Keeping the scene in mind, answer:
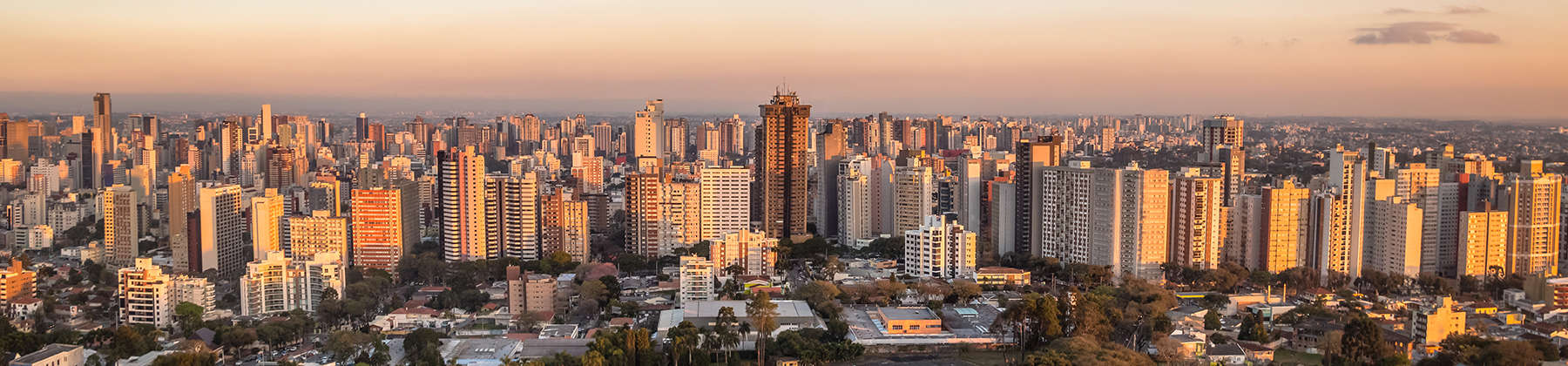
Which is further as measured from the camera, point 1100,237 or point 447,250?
point 447,250

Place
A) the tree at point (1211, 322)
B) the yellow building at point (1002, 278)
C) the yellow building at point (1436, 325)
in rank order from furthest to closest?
the yellow building at point (1002, 278), the tree at point (1211, 322), the yellow building at point (1436, 325)

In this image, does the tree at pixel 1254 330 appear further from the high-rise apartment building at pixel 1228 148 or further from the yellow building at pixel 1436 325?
the high-rise apartment building at pixel 1228 148

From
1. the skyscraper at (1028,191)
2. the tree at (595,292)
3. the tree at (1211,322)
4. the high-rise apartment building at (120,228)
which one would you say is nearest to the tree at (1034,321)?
the tree at (1211,322)

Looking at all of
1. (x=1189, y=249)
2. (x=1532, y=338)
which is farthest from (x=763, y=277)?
(x=1532, y=338)

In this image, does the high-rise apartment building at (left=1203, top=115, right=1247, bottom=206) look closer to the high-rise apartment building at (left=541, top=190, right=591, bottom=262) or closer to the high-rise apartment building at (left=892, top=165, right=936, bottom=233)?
the high-rise apartment building at (left=892, top=165, right=936, bottom=233)

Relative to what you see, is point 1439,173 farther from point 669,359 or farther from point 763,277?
A: point 669,359

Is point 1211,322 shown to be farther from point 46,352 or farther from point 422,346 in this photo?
point 46,352

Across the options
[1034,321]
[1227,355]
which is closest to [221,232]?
[1034,321]
